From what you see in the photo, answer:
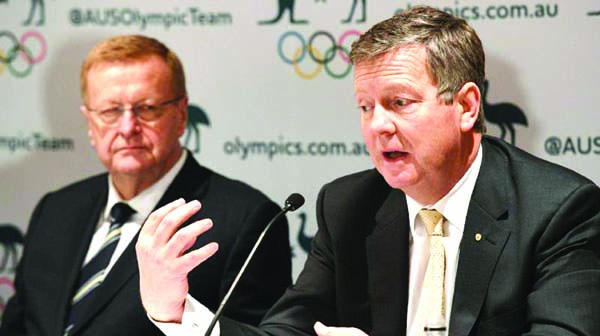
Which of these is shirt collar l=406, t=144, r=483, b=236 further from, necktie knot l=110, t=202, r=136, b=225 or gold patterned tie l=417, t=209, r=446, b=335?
necktie knot l=110, t=202, r=136, b=225

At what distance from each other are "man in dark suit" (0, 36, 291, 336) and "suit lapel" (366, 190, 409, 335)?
0.70 meters

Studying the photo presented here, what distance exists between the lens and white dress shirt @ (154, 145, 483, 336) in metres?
2.91

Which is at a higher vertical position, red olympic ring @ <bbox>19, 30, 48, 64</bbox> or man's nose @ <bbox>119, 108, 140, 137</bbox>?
red olympic ring @ <bbox>19, 30, 48, 64</bbox>

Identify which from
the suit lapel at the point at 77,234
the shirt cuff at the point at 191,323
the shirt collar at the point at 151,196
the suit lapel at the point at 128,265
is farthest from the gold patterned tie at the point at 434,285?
the suit lapel at the point at 77,234

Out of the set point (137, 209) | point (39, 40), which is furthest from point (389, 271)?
point (39, 40)

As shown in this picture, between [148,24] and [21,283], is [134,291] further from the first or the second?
[148,24]

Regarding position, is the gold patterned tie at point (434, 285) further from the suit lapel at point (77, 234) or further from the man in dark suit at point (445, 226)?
the suit lapel at point (77, 234)

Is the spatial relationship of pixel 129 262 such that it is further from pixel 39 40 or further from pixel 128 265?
pixel 39 40

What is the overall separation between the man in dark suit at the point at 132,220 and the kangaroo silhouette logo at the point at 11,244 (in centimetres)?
57

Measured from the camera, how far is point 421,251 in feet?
10.2

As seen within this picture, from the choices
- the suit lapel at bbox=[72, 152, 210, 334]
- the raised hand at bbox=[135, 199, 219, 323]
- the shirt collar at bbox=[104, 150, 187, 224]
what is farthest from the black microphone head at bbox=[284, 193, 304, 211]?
the shirt collar at bbox=[104, 150, 187, 224]

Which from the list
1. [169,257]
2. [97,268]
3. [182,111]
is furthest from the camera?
[182,111]

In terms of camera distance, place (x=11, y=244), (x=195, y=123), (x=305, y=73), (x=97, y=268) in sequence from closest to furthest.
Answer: (x=97, y=268) < (x=305, y=73) < (x=195, y=123) < (x=11, y=244)

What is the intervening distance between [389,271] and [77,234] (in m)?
1.55
